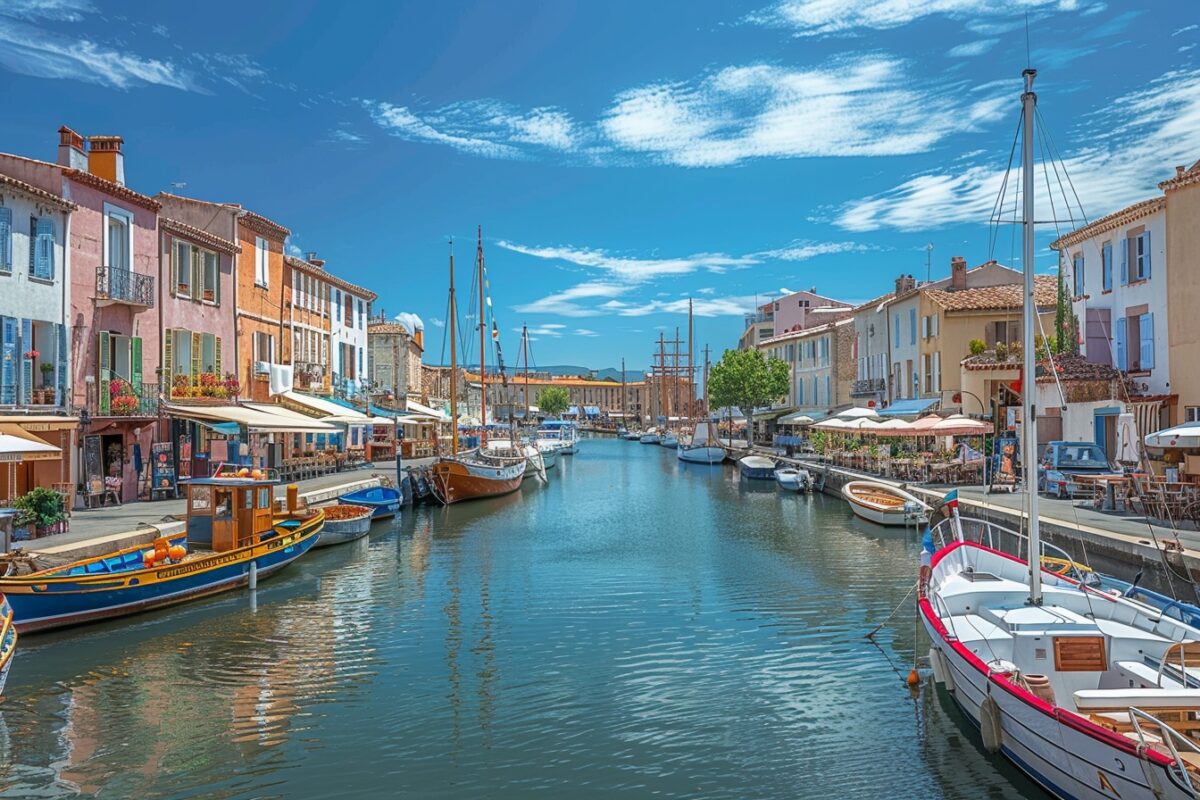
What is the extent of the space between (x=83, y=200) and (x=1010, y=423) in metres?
34.9

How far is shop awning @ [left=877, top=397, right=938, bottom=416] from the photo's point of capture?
44.0 metres

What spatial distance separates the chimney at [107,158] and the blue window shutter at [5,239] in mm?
6642

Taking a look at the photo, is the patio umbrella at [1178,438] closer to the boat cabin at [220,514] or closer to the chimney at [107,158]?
the boat cabin at [220,514]

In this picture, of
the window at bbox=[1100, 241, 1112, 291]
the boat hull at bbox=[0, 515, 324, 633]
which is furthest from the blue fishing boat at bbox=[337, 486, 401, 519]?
the window at bbox=[1100, 241, 1112, 291]

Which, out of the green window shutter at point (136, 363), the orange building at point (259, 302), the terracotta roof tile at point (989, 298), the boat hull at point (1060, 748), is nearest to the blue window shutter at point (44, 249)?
the green window shutter at point (136, 363)

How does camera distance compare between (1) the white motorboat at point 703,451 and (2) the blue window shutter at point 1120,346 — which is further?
(1) the white motorboat at point 703,451

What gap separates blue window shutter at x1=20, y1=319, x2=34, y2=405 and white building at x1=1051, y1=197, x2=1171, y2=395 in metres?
32.7

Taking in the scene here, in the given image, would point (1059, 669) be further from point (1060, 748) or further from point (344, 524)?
point (344, 524)

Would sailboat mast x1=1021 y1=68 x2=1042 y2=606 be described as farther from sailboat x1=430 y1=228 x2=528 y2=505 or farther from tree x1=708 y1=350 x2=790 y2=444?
tree x1=708 y1=350 x2=790 y2=444

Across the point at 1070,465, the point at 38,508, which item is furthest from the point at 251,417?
the point at 1070,465

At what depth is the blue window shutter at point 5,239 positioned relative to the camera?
21.9m

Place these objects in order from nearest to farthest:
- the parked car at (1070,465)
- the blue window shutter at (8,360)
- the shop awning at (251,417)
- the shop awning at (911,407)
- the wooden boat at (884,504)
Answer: the blue window shutter at (8,360)
the parked car at (1070,465)
the shop awning at (251,417)
the wooden boat at (884,504)
the shop awning at (911,407)

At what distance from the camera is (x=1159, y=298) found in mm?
28047

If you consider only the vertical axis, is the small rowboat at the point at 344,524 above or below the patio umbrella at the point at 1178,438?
below
